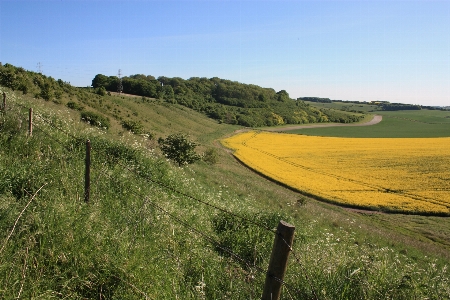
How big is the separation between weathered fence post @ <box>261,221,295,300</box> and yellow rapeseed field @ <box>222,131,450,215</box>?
20.6 metres

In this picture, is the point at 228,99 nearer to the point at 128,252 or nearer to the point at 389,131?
the point at 389,131

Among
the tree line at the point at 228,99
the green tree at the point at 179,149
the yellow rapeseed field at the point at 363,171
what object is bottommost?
the yellow rapeseed field at the point at 363,171

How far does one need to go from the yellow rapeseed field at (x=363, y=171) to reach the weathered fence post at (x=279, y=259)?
20.6 meters

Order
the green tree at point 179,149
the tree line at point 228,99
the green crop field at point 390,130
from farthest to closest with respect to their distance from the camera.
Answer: the tree line at point 228,99
the green crop field at point 390,130
the green tree at point 179,149

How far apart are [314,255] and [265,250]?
4.89 ft

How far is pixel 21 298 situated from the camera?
2939 mm

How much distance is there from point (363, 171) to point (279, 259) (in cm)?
3156

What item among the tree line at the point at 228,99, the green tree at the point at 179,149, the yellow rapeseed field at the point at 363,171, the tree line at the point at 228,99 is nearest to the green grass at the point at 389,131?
the tree line at the point at 228,99

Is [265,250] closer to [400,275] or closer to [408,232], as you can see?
[400,275]

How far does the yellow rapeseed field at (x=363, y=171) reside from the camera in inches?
888

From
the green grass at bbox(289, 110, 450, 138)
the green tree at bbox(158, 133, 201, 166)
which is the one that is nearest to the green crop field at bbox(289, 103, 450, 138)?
the green grass at bbox(289, 110, 450, 138)

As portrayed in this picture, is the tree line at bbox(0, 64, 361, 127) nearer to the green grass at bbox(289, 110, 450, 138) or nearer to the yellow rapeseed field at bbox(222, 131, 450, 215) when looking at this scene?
the green grass at bbox(289, 110, 450, 138)

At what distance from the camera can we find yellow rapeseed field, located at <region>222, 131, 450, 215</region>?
22.5 m

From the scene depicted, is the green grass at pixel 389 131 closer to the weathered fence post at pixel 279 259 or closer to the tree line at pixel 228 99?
the tree line at pixel 228 99
